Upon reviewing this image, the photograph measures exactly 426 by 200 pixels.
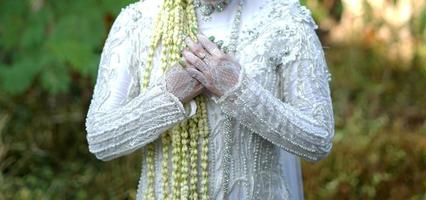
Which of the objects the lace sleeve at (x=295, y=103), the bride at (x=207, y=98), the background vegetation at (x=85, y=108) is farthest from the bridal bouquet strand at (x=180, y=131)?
the background vegetation at (x=85, y=108)

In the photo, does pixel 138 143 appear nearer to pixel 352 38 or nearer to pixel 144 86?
pixel 144 86

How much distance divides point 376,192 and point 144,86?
2891 mm

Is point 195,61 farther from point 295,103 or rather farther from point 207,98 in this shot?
point 295,103

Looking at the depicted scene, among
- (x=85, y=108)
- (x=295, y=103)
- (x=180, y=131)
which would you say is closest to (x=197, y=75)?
(x=180, y=131)

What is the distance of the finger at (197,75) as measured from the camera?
85.2 inches

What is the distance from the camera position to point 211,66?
215cm

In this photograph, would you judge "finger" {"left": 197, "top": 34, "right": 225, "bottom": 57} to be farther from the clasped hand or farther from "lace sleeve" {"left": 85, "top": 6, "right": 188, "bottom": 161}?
"lace sleeve" {"left": 85, "top": 6, "right": 188, "bottom": 161}

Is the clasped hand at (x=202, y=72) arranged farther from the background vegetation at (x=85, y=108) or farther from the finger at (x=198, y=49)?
the background vegetation at (x=85, y=108)

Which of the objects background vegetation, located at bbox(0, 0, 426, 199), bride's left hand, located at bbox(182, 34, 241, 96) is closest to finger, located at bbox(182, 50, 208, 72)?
bride's left hand, located at bbox(182, 34, 241, 96)

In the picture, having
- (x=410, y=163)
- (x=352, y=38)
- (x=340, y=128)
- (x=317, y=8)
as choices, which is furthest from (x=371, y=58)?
(x=317, y=8)

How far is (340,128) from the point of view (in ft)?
19.6

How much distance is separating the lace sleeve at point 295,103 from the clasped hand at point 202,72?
0.09 feet

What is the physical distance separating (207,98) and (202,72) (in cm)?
11

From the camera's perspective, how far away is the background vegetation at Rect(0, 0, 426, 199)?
4488 millimetres
